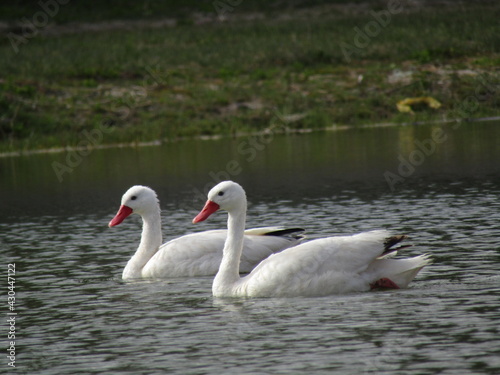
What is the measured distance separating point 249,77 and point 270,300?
3235cm

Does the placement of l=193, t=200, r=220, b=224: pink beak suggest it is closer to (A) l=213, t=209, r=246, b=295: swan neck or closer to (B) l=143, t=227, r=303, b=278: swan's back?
(A) l=213, t=209, r=246, b=295: swan neck

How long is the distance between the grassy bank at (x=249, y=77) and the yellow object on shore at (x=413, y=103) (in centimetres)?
22

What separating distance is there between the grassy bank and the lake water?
8.23m

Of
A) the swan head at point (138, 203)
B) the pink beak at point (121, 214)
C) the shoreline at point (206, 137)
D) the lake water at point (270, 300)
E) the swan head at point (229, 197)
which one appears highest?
the swan head at point (229, 197)

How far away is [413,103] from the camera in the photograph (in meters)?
39.9

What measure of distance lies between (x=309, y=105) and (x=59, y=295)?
90.2 feet

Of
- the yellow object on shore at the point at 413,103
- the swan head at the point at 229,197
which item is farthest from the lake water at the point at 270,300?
the yellow object on shore at the point at 413,103

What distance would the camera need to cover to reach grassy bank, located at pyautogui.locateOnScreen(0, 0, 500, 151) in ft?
130

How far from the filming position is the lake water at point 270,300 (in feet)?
33.3

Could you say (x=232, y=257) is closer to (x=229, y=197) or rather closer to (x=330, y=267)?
(x=229, y=197)

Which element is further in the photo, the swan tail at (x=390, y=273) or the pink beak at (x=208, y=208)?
the pink beak at (x=208, y=208)

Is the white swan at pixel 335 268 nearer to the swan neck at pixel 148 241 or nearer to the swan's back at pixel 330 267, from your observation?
the swan's back at pixel 330 267

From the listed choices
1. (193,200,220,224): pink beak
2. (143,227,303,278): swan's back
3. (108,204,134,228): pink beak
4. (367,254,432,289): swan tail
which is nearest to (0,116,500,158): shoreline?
(108,204,134,228): pink beak

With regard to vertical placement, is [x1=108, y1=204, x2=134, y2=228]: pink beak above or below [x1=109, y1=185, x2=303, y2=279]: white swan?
above
